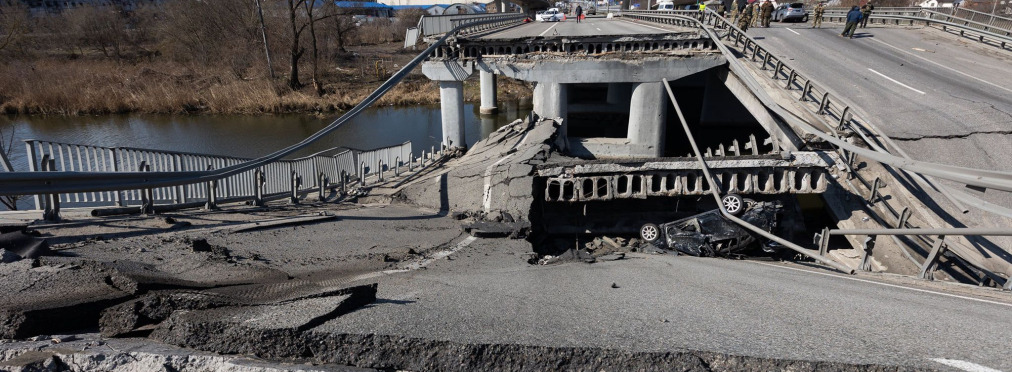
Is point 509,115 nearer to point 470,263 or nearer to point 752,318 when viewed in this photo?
point 470,263

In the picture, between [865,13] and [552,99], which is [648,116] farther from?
[865,13]

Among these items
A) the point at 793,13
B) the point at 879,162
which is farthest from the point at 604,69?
the point at 793,13

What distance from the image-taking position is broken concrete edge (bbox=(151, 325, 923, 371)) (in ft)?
8.81

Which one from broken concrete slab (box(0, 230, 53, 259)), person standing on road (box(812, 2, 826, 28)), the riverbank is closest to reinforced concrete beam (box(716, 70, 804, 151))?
person standing on road (box(812, 2, 826, 28))

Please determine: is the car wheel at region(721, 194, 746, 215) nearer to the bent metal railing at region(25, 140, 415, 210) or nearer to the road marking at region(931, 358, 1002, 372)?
the road marking at region(931, 358, 1002, 372)

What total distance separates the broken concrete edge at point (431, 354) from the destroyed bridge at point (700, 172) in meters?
0.04

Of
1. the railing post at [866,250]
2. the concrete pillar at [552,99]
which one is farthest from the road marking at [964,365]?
the concrete pillar at [552,99]

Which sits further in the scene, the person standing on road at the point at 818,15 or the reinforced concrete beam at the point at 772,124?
the person standing on road at the point at 818,15

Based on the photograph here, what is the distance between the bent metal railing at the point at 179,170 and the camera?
23.2 ft

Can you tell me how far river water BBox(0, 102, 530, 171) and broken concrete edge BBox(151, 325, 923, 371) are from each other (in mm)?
22530

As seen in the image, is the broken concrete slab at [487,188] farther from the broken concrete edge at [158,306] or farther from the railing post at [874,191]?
the railing post at [874,191]

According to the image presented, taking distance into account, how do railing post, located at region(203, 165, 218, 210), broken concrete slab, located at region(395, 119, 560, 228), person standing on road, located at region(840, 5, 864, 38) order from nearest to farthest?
railing post, located at region(203, 165, 218, 210)
broken concrete slab, located at region(395, 119, 560, 228)
person standing on road, located at region(840, 5, 864, 38)

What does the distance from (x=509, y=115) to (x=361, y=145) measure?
40.8 ft

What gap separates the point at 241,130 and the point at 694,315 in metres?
31.9
